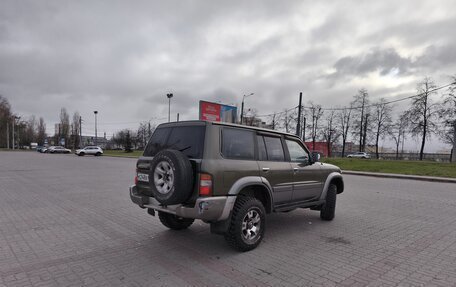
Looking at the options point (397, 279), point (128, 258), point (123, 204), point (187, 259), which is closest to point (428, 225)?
point (397, 279)

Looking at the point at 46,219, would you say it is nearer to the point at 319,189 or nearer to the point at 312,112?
the point at 319,189

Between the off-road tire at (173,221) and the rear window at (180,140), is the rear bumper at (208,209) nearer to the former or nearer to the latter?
the rear window at (180,140)

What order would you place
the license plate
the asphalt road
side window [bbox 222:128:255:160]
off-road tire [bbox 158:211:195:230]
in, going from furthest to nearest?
off-road tire [bbox 158:211:195:230], the license plate, side window [bbox 222:128:255:160], the asphalt road

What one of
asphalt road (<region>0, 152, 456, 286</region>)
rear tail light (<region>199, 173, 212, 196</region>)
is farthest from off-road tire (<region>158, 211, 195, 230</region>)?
rear tail light (<region>199, 173, 212, 196</region>)

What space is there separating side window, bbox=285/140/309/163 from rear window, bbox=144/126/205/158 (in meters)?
2.04

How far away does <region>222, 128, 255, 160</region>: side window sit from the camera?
4.54 m

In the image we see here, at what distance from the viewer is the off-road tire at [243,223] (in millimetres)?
4348

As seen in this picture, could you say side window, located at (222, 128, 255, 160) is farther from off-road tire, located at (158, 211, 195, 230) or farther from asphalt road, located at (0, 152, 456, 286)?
off-road tire, located at (158, 211, 195, 230)

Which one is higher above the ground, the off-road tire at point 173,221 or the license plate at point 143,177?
the license plate at point 143,177

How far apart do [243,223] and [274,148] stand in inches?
59.9

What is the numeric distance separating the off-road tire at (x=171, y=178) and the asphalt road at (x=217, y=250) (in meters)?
0.86

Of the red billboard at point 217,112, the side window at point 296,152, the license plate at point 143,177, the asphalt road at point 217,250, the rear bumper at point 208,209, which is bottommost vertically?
the asphalt road at point 217,250

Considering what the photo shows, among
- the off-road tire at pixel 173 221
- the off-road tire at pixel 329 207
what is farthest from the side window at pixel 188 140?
the off-road tire at pixel 329 207

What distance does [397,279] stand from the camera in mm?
3648
